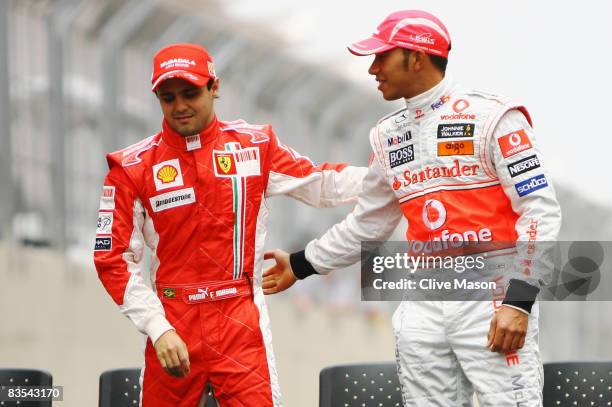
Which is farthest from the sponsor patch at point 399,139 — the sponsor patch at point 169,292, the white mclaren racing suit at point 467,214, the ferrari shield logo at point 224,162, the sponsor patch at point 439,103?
the sponsor patch at point 169,292

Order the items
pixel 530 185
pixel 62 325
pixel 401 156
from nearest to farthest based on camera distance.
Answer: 1. pixel 530 185
2. pixel 401 156
3. pixel 62 325

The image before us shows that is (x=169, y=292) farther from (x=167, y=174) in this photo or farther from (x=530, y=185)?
(x=530, y=185)

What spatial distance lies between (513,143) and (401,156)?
1.15 feet

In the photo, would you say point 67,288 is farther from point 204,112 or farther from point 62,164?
point 204,112

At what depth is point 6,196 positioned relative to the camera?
7008mm

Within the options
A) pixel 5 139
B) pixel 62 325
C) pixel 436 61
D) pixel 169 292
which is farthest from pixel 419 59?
pixel 62 325

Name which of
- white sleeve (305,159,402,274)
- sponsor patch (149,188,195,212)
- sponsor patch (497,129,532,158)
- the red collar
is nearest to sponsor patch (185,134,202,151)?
the red collar

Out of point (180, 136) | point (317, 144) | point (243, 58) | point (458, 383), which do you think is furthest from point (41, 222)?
point (458, 383)

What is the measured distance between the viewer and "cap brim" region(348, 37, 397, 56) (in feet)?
11.6

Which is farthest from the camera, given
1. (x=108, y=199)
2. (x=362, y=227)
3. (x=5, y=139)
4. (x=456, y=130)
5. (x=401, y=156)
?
(x=5, y=139)

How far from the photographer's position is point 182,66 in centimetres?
360

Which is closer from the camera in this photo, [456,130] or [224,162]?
[456,130]

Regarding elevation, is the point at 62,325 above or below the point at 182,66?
below

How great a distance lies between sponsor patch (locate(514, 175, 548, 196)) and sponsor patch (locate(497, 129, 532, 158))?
0.09 meters
